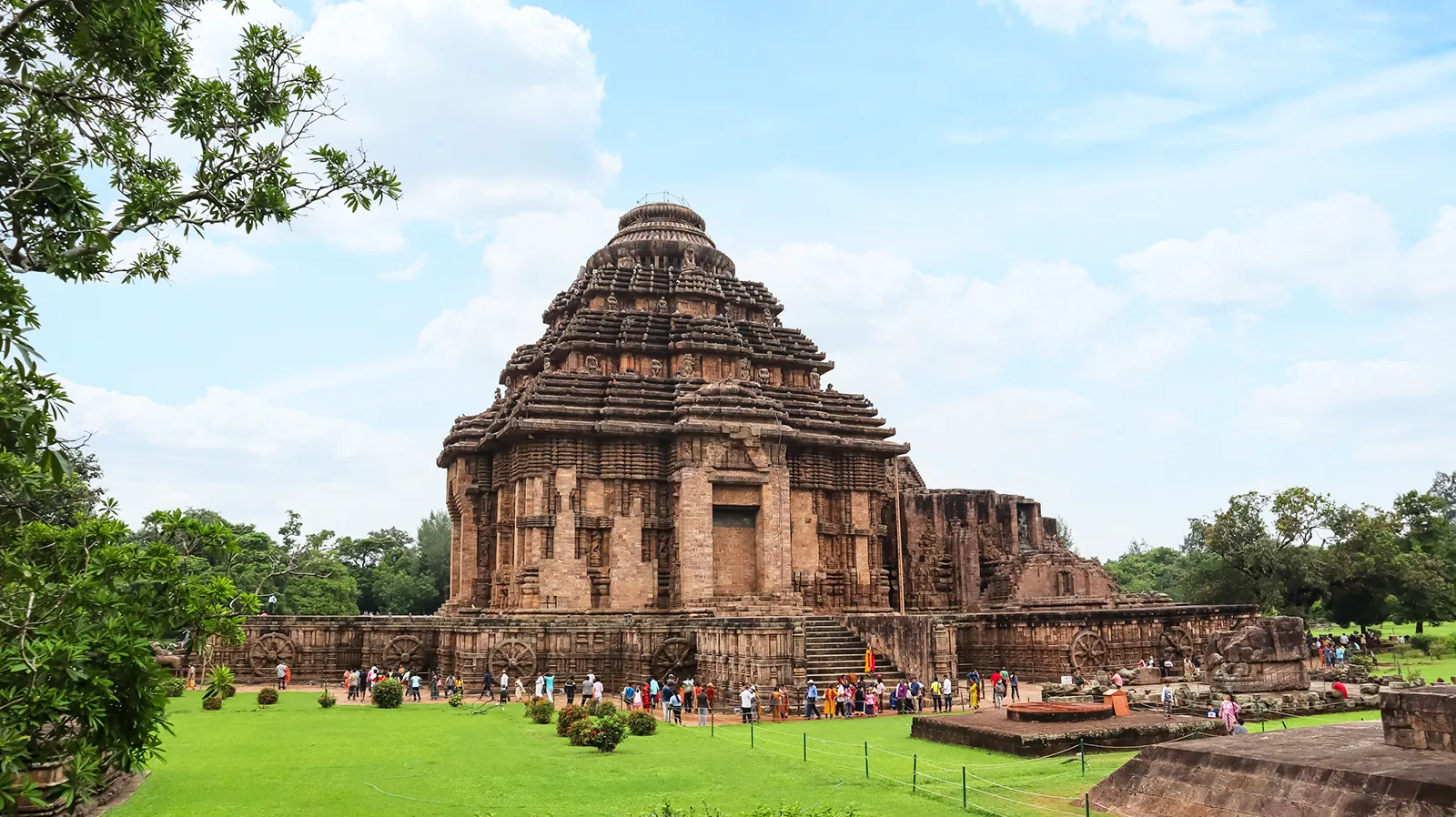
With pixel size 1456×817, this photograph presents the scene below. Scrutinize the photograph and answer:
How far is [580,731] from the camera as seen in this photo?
1711 cm

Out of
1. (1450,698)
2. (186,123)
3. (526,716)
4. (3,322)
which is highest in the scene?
(186,123)

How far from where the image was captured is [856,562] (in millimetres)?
32969

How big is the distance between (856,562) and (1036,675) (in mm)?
6915

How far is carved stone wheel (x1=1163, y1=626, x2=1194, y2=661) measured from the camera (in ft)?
96.8

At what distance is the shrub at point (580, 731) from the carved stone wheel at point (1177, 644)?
19.3m

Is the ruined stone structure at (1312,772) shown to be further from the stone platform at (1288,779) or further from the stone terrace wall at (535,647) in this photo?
the stone terrace wall at (535,647)

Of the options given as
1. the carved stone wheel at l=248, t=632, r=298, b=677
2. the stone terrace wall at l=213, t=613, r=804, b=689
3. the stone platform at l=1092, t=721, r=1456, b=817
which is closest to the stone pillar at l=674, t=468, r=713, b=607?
the stone terrace wall at l=213, t=613, r=804, b=689

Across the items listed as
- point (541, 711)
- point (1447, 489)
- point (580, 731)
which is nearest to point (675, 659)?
point (541, 711)

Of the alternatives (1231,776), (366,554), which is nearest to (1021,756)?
(1231,776)

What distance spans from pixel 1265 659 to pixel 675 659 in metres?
13.7

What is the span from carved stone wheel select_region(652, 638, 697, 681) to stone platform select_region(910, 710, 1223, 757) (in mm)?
8145

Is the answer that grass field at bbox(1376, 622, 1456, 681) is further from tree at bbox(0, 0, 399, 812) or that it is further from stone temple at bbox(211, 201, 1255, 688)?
tree at bbox(0, 0, 399, 812)

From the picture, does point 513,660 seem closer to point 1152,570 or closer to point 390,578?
point 390,578

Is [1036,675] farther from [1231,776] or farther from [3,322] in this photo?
[3,322]
